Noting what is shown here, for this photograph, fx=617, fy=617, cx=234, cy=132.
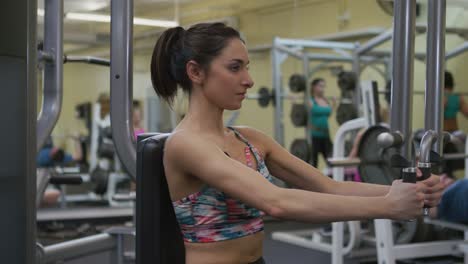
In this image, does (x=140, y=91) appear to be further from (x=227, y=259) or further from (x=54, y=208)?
(x=227, y=259)

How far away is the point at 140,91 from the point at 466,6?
4.50 metres

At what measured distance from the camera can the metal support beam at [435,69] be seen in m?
1.32

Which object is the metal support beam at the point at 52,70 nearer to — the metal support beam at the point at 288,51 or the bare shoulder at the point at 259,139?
the bare shoulder at the point at 259,139

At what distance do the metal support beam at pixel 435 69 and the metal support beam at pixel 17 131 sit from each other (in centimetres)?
89

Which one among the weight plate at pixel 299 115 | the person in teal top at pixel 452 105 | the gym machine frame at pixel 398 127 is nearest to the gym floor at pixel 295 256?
the gym machine frame at pixel 398 127

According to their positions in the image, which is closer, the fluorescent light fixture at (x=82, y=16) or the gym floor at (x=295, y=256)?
the gym floor at (x=295, y=256)

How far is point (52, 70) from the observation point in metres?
2.01

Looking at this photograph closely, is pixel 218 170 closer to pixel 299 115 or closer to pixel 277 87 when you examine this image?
pixel 299 115

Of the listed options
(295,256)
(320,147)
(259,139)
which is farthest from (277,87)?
(259,139)

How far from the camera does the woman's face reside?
1.28 m

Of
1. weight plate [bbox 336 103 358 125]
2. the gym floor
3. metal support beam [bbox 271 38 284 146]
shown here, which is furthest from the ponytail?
metal support beam [bbox 271 38 284 146]

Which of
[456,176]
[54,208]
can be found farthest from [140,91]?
[456,176]

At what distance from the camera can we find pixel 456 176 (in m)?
4.59

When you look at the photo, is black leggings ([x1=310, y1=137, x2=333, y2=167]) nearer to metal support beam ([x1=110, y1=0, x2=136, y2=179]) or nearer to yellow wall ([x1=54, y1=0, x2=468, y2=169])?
yellow wall ([x1=54, y1=0, x2=468, y2=169])
